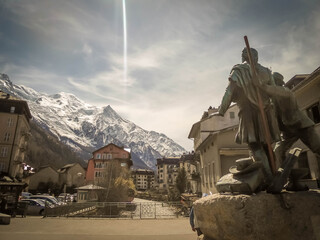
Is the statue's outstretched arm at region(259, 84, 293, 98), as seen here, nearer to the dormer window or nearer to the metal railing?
the metal railing

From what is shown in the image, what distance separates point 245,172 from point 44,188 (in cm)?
6417

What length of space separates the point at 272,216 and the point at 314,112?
45.7 feet

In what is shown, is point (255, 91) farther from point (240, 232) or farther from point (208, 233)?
point (208, 233)

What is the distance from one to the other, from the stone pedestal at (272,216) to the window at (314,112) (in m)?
12.8

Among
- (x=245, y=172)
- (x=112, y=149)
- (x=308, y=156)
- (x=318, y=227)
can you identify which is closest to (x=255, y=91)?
(x=245, y=172)

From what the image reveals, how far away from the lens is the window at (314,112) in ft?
45.4

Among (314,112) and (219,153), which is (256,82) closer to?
(314,112)

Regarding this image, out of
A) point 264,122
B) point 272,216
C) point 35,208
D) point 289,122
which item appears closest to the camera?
point 272,216

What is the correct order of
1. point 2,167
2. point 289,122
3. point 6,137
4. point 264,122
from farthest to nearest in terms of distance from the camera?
point 6,137
point 2,167
point 289,122
point 264,122

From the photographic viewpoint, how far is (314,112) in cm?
1425

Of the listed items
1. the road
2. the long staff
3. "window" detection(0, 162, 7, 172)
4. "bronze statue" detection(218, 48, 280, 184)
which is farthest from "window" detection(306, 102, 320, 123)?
"window" detection(0, 162, 7, 172)

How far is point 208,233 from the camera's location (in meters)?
3.84

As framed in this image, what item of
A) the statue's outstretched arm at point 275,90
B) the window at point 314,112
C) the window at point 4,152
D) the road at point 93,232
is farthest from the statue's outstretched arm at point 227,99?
the window at point 4,152

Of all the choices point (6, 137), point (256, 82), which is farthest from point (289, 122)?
point (6, 137)
